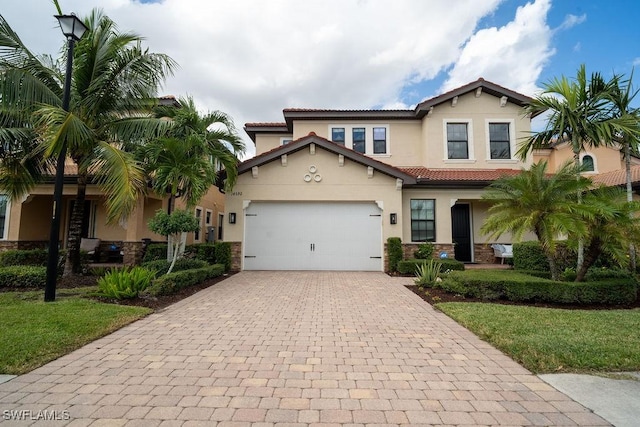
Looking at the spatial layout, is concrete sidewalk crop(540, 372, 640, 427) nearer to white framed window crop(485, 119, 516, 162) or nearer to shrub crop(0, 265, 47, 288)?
shrub crop(0, 265, 47, 288)

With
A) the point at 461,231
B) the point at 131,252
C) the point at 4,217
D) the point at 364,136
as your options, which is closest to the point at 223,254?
the point at 131,252

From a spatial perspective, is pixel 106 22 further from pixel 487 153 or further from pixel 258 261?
pixel 487 153

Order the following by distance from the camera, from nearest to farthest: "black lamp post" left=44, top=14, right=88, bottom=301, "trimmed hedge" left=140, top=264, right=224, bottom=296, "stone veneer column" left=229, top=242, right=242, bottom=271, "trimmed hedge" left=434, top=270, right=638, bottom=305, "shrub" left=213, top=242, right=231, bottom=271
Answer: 1. "black lamp post" left=44, top=14, right=88, bottom=301
2. "trimmed hedge" left=434, top=270, right=638, bottom=305
3. "trimmed hedge" left=140, top=264, right=224, bottom=296
4. "shrub" left=213, top=242, right=231, bottom=271
5. "stone veneer column" left=229, top=242, right=242, bottom=271

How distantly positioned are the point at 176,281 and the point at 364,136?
1070cm

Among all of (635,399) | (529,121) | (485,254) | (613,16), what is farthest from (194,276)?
(529,121)

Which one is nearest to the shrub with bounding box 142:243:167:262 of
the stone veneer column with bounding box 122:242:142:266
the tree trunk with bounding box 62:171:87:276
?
the stone veneer column with bounding box 122:242:142:266

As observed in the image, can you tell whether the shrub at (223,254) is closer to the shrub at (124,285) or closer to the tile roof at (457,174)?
the shrub at (124,285)

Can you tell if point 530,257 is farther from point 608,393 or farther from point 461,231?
point 608,393

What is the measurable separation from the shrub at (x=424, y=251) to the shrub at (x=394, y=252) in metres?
1.02

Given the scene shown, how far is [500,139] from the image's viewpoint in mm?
14562

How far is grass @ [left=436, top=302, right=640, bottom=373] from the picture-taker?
3648 millimetres

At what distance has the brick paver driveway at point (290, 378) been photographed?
2645 mm

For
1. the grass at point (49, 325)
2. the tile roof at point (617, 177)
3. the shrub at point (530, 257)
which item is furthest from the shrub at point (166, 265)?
the tile roof at point (617, 177)

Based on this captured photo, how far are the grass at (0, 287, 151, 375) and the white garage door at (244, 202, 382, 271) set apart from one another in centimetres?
606
